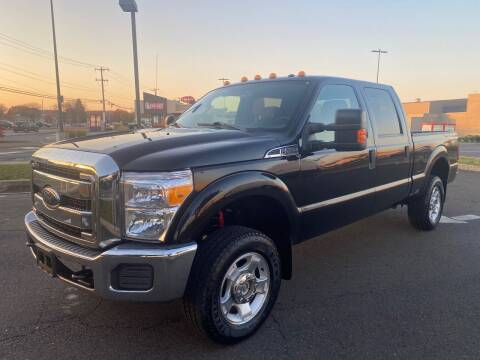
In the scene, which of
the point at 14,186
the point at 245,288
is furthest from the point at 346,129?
the point at 14,186

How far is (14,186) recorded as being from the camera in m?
8.85

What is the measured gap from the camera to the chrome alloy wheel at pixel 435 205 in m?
5.52

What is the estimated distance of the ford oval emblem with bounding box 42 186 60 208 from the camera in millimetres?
2727

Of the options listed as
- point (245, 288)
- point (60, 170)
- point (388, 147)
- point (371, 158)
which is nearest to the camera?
point (60, 170)

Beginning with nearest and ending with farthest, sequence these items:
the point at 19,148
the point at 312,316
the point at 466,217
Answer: the point at 312,316, the point at 466,217, the point at 19,148

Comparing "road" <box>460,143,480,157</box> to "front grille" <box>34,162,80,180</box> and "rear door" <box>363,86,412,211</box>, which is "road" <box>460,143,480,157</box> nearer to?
"rear door" <box>363,86,412,211</box>

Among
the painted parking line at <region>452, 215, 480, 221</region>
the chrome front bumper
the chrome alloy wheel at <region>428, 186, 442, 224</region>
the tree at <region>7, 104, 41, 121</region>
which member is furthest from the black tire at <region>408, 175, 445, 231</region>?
the tree at <region>7, 104, 41, 121</region>

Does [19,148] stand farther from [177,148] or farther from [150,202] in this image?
[150,202]

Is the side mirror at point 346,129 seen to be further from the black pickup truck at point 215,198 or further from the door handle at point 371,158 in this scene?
the door handle at point 371,158

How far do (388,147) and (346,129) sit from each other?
1456 millimetres

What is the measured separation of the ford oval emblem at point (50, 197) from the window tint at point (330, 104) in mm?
2006

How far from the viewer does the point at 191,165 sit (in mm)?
2438

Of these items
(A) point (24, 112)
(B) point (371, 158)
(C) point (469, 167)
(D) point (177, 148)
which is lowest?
(C) point (469, 167)

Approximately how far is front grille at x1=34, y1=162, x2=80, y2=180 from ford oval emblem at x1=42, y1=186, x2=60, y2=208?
12cm
